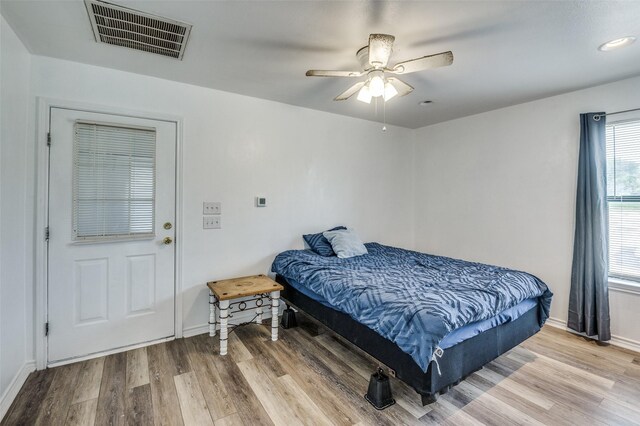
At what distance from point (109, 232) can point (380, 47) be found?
2570 mm

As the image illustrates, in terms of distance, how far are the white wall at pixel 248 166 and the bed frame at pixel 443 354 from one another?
115cm

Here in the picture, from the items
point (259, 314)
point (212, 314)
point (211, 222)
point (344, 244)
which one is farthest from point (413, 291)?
point (211, 222)

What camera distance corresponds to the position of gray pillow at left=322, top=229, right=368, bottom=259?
327 cm

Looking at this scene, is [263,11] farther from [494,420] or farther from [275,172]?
[494,420]

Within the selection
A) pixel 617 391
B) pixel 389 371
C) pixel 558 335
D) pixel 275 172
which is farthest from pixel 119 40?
pixel 558 335

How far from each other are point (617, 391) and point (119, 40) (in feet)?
14.0

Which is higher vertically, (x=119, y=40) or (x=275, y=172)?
(x=119, y=40)

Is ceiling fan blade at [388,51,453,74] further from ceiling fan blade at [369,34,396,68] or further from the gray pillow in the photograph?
the gray pillow

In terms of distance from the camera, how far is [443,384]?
172 cm

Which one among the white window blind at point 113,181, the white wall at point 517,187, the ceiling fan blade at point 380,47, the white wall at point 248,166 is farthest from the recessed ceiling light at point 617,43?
the white window blind at point 113,181

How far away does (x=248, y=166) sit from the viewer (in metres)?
3.19

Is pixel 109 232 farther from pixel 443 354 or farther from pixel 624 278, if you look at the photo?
pixel 624 278

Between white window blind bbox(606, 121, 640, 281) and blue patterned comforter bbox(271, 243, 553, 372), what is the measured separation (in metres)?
0.98

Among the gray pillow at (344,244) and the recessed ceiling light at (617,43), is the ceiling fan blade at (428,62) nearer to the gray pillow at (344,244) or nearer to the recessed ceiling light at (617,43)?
the recessed ceiling light at (617,43)
